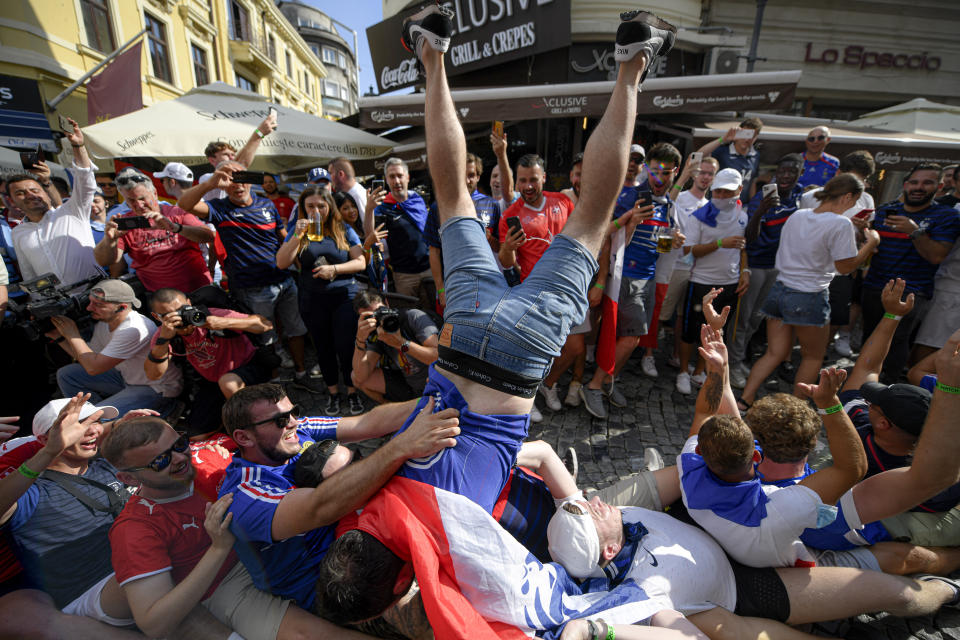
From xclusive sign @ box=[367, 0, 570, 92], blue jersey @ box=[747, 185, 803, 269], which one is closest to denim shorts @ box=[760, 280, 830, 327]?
blue jersey @ box=[747, 185, 803, 269]

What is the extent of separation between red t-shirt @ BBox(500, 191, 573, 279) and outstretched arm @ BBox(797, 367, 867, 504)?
217 cm

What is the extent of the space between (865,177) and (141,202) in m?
6.87

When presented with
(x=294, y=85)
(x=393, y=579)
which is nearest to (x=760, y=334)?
(x=393, y=579)

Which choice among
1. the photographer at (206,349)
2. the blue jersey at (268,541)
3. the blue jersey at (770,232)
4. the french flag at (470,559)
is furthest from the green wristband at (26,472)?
the blue jersey at (770,232)

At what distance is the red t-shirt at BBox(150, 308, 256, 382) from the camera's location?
3.18 meters

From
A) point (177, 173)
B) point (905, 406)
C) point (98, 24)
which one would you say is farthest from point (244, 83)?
point (905, 406)

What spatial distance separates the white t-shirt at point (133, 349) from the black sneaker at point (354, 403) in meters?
1.39

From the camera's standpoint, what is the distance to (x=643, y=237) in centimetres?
391

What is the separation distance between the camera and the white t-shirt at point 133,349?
305 centimetres

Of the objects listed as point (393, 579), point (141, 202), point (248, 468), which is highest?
point (141, 202)

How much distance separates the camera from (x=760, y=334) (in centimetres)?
511

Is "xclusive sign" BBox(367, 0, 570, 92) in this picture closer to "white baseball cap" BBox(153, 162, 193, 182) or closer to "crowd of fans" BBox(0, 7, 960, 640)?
"white baseball cap" BBox(153, 162, 193, 182)

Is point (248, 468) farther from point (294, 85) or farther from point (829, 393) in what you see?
point (294, 85)

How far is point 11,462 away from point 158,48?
1935 centimetres
